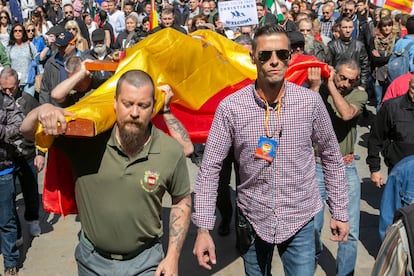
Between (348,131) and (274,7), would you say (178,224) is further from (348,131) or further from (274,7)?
(274,7)

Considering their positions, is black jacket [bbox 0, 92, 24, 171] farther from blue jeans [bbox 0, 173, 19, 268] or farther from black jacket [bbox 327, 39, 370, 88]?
black jacket [bbox 327, 39, 370, 88]

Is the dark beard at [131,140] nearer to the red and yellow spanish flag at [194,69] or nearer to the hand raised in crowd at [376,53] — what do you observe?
the red and yellow spanish flag at [194,69]

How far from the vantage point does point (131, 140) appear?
3.11 metres

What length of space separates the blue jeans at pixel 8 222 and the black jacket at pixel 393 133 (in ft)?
10.4

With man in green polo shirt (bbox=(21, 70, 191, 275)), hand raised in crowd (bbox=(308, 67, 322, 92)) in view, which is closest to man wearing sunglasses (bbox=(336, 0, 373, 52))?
hand raised in crowd (bbox=(308, 67, 322, 92))

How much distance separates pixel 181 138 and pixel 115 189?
2.82 ft

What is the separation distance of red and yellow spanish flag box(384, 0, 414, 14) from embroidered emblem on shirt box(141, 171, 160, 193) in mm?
8306

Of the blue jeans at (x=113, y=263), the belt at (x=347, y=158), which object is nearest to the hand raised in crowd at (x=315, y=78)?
the belt at (x=347, y=158)

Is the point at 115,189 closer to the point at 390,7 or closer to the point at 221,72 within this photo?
the point at 221,72

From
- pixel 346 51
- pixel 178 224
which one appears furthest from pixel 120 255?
pixel 346 51

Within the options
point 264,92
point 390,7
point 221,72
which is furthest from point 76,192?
point 390,7

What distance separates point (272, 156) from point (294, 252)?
2.14 feet

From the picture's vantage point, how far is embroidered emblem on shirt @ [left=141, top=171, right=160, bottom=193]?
3.15 metres

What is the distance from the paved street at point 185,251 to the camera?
5.34m
